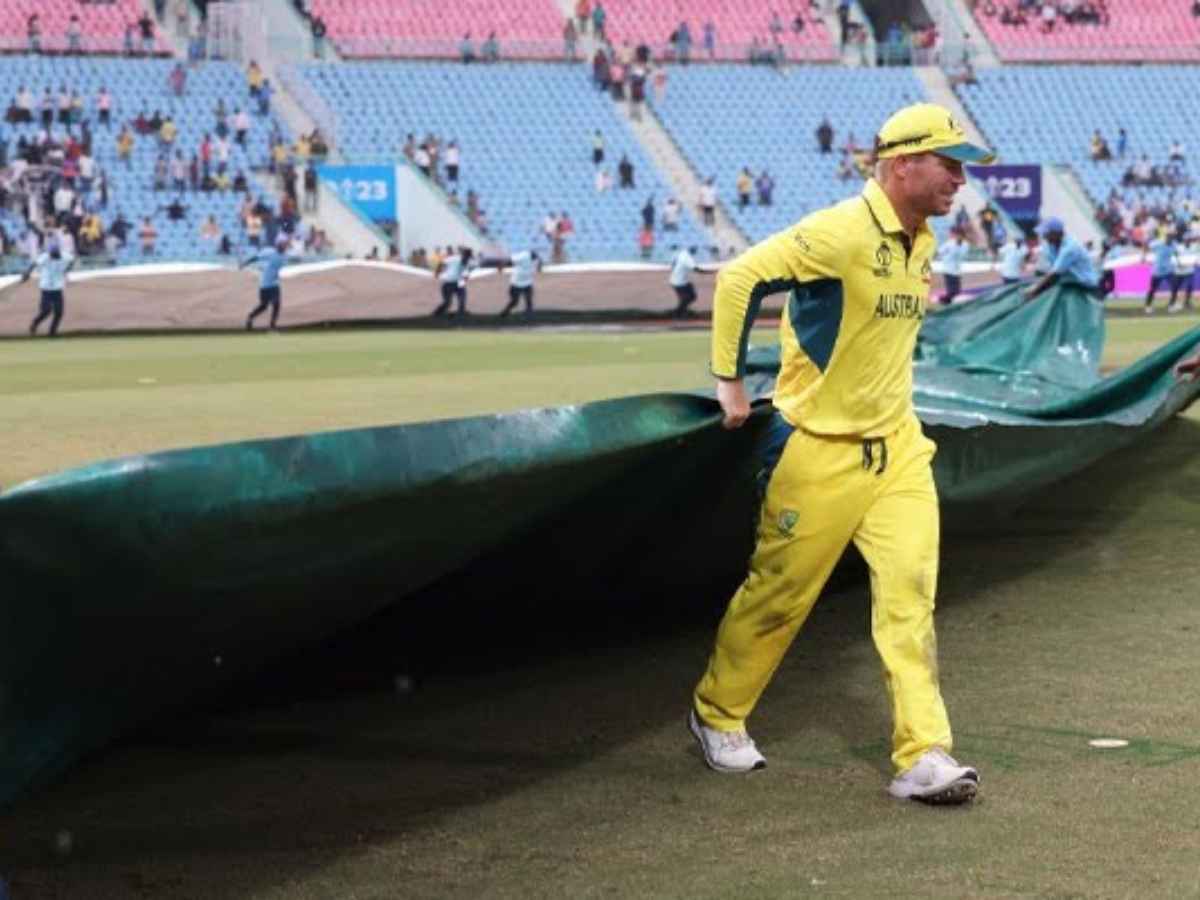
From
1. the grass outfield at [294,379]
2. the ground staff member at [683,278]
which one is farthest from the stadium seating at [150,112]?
the ground staff member at [683,278]

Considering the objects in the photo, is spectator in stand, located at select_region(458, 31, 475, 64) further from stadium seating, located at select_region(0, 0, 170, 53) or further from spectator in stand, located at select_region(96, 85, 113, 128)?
spectator in stand, located at select_region(96, 85, 113, 128)

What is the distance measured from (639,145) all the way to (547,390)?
29.9 metres

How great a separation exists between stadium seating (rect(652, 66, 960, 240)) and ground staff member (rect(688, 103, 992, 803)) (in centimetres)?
4081

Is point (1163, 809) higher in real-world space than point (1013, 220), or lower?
higher

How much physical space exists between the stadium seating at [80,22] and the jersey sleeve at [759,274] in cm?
4082

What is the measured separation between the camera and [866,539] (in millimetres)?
5984

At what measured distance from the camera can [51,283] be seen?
3145cm

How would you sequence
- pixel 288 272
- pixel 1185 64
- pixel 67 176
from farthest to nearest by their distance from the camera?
pixel 1185 64 → pixel 67 176 → pixel 288 272

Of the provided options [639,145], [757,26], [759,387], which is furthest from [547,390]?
[757,26]

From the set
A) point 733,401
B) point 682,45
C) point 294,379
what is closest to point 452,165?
point 682,45

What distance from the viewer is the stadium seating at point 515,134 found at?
4484 cm

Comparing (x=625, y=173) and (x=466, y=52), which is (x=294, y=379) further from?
(x=466, y=52)

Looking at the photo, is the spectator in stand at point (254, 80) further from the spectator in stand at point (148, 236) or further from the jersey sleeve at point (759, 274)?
the jersey sleeve at point (759, 274)

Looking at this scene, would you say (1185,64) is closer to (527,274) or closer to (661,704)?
(527,274)
